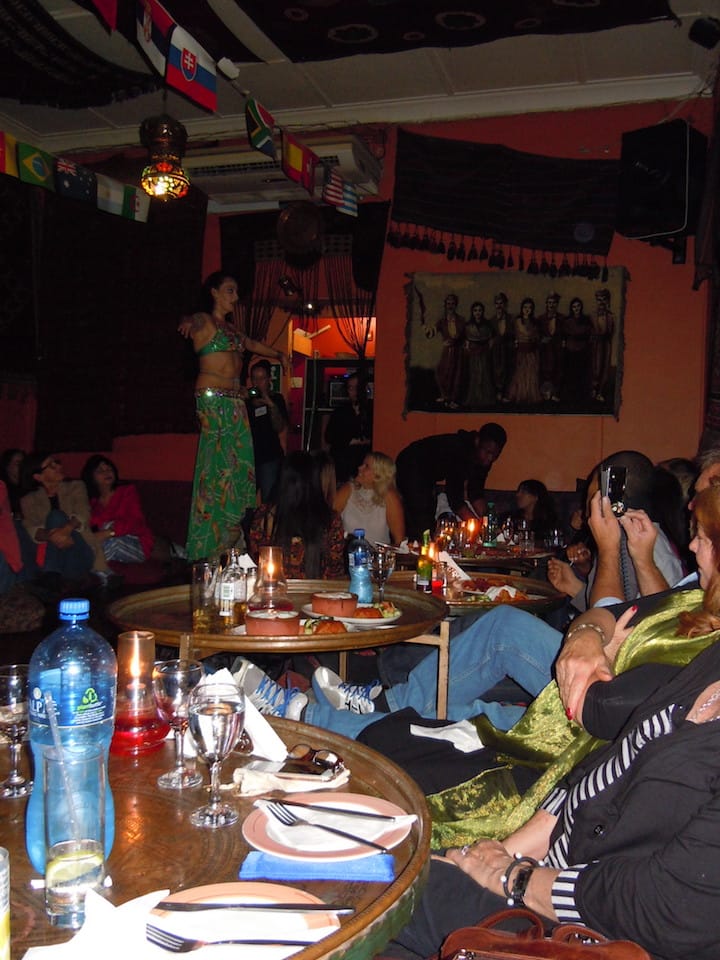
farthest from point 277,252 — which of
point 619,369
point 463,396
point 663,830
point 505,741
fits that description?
point 663,830

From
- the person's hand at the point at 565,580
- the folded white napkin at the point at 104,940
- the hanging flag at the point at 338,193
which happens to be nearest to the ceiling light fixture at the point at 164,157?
the hanging flag at the point at 338,193

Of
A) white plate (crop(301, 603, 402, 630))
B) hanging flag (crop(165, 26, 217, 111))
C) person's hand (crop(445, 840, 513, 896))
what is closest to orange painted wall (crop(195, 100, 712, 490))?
hanging flag (crop(165, 26, 217, 111))

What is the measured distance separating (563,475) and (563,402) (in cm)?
62

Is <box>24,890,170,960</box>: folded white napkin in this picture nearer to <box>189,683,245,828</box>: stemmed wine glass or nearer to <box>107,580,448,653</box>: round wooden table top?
<box>189,683,245,828</box>: stemmed wine glass

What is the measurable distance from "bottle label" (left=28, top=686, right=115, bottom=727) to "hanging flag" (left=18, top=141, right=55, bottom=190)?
5.08 meters

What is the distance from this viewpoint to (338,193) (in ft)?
21.1

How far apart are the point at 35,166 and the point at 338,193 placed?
228 centimetres

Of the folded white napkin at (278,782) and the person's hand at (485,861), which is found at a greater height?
the folded white napkin at (278,782)

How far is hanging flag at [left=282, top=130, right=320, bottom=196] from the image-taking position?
6.04 meters

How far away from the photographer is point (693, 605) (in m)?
1.83

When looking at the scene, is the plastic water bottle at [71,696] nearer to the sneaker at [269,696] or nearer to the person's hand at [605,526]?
the sneaker at [269,696]

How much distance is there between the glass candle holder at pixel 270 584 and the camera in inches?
102

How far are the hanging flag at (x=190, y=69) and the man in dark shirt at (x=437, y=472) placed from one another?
2708mm

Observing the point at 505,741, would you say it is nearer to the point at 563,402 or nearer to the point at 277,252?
the point at 563,402
